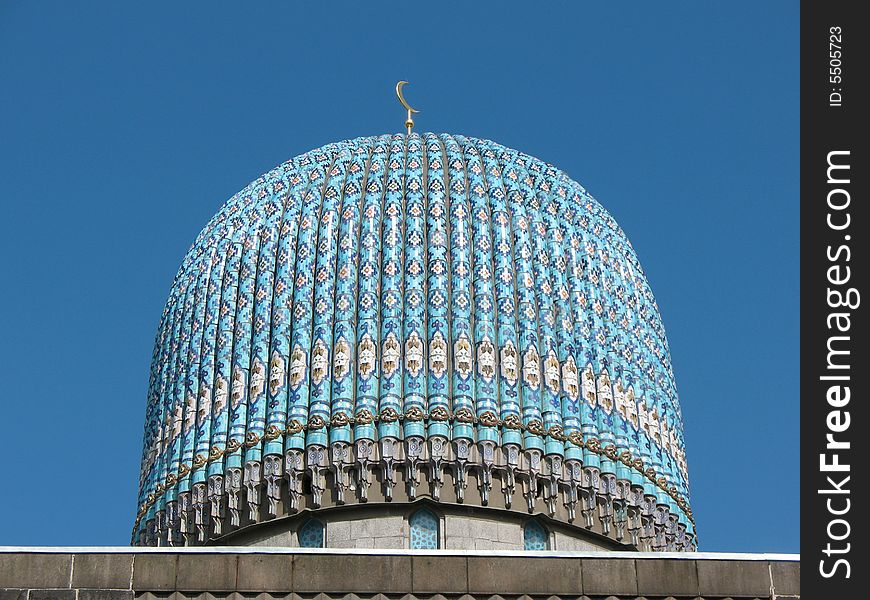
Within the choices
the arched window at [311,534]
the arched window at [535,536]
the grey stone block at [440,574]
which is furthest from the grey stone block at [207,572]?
the arched window at [535,536]

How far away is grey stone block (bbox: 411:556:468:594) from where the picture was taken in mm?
13906

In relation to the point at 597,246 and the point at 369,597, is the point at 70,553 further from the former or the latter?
the point at 597,246

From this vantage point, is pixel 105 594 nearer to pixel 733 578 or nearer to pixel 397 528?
pixel 397 528

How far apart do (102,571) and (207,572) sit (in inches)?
29.9

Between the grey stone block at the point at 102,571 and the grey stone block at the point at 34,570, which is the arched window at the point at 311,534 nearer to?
A: the grey stone block at the point at 102,571

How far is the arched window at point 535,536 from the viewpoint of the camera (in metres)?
17.7

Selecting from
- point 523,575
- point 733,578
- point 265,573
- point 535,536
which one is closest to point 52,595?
point 265,573

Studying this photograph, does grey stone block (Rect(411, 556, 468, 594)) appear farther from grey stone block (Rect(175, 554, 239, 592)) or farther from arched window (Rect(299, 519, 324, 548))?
arched window (Rect(299, 519, 324, 548))

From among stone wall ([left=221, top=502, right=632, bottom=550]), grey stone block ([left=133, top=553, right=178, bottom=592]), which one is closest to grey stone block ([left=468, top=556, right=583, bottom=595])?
grey stone block ([left=133, top=553, right=178, bottom=592])

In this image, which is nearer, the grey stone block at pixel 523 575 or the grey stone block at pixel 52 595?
the grey stone block at pixel 52 595

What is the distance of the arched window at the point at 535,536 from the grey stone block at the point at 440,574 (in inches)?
147

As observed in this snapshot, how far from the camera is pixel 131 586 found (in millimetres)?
13820

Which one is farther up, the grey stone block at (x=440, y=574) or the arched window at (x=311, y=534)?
the arched window at (x=311, y=534)

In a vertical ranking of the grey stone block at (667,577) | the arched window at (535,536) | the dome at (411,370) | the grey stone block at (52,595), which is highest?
the dome at (411,370)
